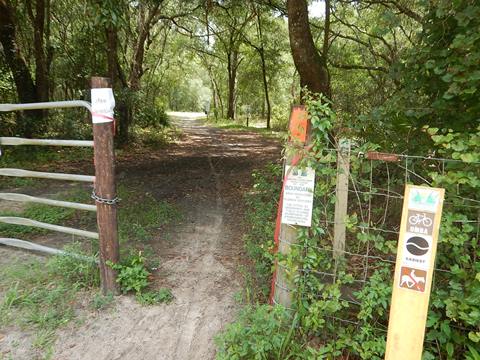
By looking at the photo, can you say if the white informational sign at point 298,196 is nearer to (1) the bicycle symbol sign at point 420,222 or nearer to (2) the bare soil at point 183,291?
(1) the bicycle symbol sign at point 420,222

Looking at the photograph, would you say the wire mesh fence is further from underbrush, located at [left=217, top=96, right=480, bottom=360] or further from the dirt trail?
the dirt trail

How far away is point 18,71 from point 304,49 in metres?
7.90

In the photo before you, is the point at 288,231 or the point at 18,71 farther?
the point at 18,71

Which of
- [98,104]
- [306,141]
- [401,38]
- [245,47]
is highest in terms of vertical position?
[245,47]

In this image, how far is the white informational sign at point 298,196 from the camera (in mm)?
2516

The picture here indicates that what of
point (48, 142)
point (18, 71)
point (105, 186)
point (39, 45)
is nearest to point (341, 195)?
point (105, 186)

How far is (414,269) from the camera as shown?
191 centimetres

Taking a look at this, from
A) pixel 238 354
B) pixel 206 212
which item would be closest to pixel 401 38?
pixel 206 212

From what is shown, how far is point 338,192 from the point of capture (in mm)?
2547

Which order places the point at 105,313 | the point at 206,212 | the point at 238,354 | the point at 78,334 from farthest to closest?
the point at 206,212 → the point at 105,313 → the point at 78,334 → the point at 238,354

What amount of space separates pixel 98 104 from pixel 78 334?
1.90 meters

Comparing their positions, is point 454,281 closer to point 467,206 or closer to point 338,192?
point 467,206

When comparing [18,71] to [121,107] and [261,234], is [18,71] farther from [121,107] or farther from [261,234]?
[261,234]

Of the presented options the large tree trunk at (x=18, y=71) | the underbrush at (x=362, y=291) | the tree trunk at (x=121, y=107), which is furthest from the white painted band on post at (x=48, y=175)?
the tree trunk at (x=121, y=107)
